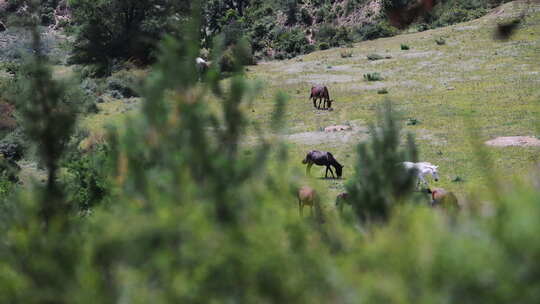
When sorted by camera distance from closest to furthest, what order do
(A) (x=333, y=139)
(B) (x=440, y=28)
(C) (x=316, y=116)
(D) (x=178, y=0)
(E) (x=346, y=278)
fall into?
(E) (x=346, y=278) < (A) (x=333, y=139) < (C) (x=316, y=116) < (D) (x=178, y=0) < (B) (x=440, y=28)

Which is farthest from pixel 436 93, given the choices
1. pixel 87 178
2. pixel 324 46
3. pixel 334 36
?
pixel 334 36

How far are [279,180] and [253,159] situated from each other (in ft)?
0.57

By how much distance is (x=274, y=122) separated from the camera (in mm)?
3484

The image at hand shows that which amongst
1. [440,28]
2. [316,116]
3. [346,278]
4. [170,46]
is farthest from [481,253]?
[440,28]

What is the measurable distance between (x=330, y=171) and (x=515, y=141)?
6.33 metres

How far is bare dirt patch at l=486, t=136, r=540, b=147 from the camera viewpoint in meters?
21.0

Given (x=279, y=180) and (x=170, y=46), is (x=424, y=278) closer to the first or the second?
(x=279, y=180)

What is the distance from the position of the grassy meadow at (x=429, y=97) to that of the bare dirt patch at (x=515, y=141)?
15.1 inches

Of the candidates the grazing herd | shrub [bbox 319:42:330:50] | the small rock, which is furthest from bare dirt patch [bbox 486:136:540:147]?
shrub [bbox 319:42:330:50]

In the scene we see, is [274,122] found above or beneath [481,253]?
above

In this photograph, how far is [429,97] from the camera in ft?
99.7

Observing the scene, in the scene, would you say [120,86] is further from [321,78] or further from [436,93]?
[436,93]

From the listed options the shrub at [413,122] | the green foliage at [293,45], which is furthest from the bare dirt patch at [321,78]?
the green foliage at [293,45]

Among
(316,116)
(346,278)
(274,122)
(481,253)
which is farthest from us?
(316,116)
